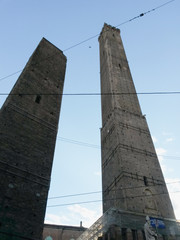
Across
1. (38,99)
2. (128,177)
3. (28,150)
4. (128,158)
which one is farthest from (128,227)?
(38,99)

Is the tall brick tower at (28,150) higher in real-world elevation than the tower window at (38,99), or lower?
lower

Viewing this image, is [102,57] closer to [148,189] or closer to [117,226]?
[148,189]

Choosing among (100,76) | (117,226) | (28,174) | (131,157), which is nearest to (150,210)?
(117,226)

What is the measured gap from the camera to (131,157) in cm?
1694

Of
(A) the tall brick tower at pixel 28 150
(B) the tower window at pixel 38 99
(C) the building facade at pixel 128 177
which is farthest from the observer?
(B) the tower window at pixel 38 99

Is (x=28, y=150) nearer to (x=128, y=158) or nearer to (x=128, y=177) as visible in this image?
(x=128, y=177)

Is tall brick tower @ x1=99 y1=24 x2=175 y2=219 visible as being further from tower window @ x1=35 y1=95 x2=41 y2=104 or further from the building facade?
tower window @ x1=35 y1=95 x2=41 y2=104

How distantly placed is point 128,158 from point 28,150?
8.50m

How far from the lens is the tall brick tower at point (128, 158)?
1470 cm

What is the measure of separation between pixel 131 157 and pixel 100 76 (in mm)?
14979

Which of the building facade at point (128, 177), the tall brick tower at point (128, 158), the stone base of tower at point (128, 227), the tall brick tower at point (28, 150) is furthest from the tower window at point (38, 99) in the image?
the stone base of tower at point (128, 227)

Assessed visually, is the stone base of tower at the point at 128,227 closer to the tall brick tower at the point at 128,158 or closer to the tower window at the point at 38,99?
the tall brick tower at the point at 128,158

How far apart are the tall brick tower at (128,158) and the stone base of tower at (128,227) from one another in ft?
2.42

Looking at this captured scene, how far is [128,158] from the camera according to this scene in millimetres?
16766
